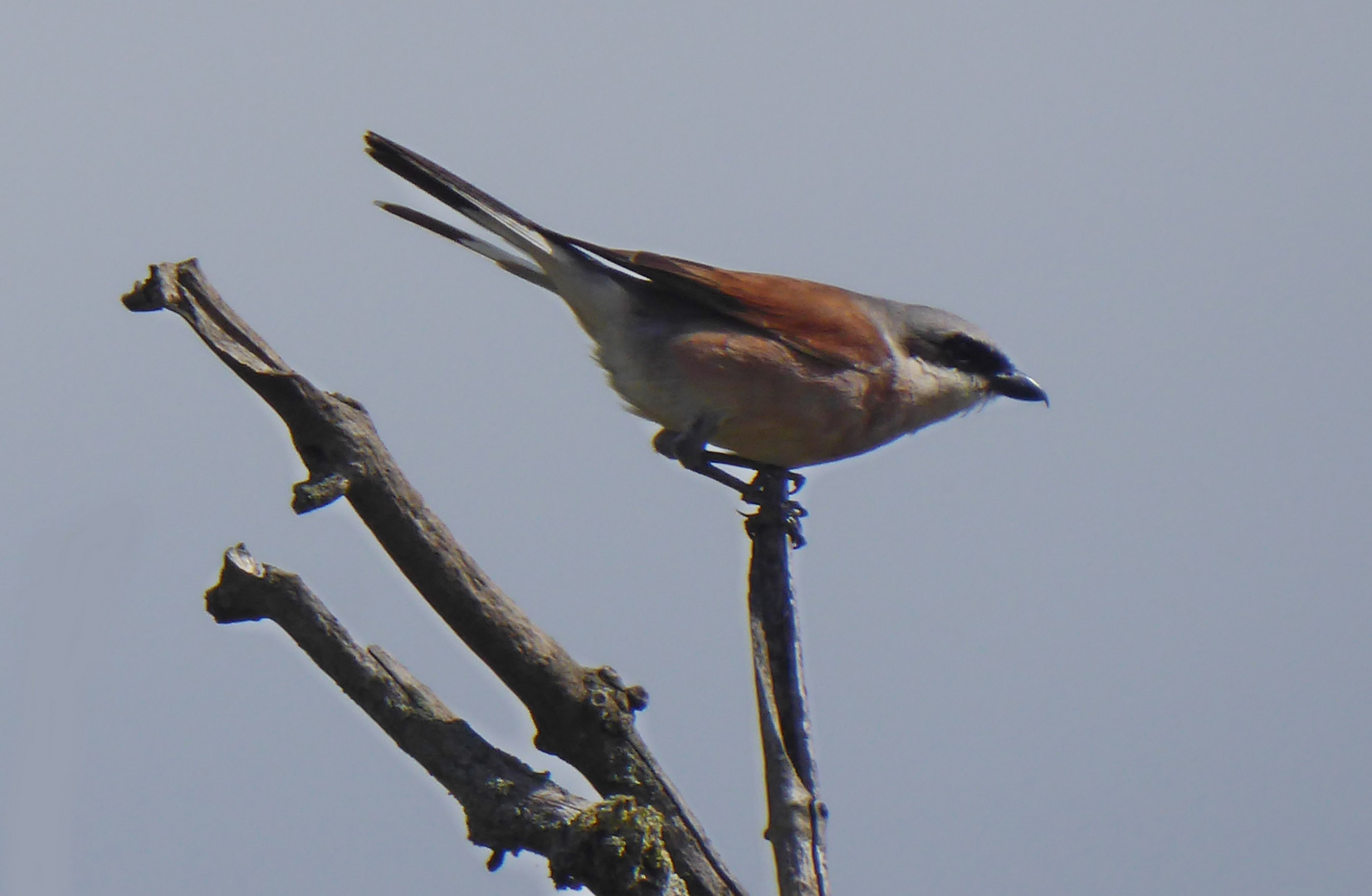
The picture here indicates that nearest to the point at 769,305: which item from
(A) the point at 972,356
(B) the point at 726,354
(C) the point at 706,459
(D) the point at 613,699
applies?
(B) the point at 726,354

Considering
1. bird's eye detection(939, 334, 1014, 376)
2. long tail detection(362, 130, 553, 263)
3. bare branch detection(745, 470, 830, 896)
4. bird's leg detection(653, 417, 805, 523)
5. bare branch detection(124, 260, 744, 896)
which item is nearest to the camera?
bare branch detection(124, 260, 744, 896)

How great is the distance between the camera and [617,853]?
236 centimetres

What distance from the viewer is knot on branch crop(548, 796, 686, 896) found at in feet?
7.79

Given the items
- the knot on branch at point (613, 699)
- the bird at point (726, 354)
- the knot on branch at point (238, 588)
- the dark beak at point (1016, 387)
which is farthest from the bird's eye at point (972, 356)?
the knot on branch at point (238, 588)

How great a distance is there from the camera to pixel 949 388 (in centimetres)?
489

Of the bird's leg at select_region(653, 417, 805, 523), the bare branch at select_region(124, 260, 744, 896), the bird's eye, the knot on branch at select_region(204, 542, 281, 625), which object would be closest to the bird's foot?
the bird's leg at select_region(653, 417, 805, 523)

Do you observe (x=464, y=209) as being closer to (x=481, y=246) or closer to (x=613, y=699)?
(x=481, y=246)

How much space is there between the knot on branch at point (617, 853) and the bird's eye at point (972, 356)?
10.1ft

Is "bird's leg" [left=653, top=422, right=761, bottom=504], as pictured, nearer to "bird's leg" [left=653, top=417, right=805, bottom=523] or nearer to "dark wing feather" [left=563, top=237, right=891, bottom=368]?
"bird's leg" [left=653, top=417, right=805, bottom=523]

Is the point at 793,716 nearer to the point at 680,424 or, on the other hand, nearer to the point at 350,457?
the point at 350,457

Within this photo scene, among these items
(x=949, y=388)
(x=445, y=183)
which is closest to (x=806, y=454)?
(x=949, y=388)

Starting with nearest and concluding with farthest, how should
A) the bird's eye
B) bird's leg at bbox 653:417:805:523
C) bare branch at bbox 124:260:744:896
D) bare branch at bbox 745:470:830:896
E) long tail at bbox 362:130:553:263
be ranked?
bare branch at bbox 124:260:744:896
bare branch at bbox 745:470:830:896
long tail at bbox 362:130:553:263
bird's leg at bbox 653:417:805:523
the bird's eye

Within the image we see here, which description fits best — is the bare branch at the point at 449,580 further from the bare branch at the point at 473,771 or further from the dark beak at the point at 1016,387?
the dark beak at the point at 1016,387

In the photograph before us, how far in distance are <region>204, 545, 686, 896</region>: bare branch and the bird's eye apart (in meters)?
3.05
